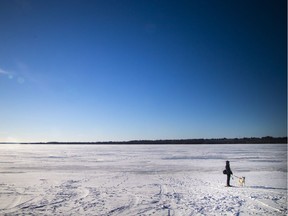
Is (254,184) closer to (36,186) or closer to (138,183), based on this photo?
(138,183)

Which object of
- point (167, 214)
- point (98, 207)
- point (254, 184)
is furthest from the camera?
point (254, 184)

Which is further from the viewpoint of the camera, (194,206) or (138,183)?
(138,183)

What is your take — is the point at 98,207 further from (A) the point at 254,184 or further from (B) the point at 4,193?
(A) the point at 254,184

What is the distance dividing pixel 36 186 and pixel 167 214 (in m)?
7.14

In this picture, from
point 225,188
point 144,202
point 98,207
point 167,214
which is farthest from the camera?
point 225,188

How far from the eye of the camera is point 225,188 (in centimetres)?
1230

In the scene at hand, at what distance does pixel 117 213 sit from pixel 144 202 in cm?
154

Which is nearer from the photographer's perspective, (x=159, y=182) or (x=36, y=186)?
(x=36, y=186)

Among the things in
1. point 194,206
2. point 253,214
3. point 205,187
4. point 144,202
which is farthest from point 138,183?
point 253,214

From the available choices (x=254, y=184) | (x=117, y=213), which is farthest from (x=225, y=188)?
(x=117, y=213)

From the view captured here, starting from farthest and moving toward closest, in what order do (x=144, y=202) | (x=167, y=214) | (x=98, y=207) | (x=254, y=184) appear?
(x=254, y=184) → (x=144, y=202) → (x=98, y=207) → (x=167, y=214)

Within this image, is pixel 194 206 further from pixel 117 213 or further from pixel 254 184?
pixel 254 184

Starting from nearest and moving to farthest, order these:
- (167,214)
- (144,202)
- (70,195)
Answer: (167,214) → (144,202) → (70,195)

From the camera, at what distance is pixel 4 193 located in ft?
36.7
